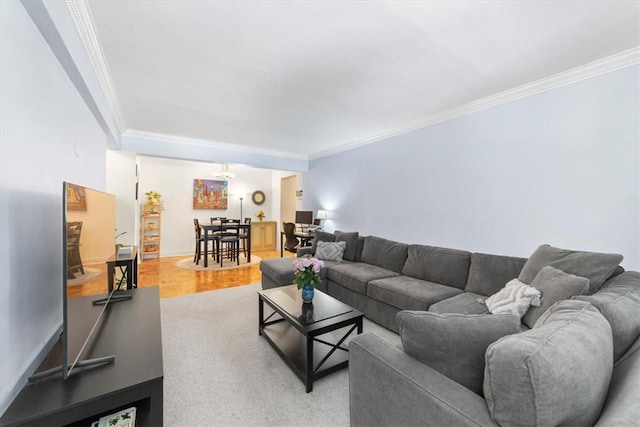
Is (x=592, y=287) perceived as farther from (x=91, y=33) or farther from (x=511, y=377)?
(x=91, y=33)

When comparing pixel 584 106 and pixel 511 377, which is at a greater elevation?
pixel 584 106

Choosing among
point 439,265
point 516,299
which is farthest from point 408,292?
point 516,299

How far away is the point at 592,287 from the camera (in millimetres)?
1746

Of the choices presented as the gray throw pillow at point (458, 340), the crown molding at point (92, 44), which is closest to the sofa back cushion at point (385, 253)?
the gray throw pillow at point (458, 340)

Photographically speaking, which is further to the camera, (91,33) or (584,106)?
(584,106)

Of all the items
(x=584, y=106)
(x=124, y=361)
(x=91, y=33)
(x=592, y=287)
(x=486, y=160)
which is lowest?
(x=124, y=361)

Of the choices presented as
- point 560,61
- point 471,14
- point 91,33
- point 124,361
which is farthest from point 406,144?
point 124,361

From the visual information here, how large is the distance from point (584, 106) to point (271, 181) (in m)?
7.20

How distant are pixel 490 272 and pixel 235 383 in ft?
7.96

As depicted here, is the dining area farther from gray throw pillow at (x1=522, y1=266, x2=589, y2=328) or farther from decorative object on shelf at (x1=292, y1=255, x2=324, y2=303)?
gray throw pillow at (x1=522, y1=266, x2=589, y2=328)

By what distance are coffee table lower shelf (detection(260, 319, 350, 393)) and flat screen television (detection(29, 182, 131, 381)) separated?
1.19 m

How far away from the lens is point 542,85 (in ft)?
8.78

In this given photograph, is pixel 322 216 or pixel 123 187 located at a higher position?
pixel 123 187

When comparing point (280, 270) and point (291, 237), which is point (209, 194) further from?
point (280, 270)
